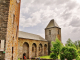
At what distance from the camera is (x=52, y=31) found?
3762 cm

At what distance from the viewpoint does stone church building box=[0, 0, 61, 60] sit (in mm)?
6654

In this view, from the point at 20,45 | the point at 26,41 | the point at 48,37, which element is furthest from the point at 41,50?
the point at 20,45

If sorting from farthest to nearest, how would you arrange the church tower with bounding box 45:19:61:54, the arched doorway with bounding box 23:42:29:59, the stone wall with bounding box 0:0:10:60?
the church tower with bounding box 45:19:61:54, the arched doorway with bounding box 23:42:29:59, the stone wall with bounding box 0:0:10:60

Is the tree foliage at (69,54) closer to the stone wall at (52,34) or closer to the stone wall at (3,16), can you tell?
the stone wall at (52,34)

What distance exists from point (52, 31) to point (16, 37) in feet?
90.3

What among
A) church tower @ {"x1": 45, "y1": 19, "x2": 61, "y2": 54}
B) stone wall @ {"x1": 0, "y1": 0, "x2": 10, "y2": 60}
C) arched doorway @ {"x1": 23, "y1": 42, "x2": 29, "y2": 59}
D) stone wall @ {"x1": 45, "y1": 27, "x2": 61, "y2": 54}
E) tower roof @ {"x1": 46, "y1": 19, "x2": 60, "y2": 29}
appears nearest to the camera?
stone wall @ {"x1": 0, "y1": 0, "x2": 10, "y2": 60}

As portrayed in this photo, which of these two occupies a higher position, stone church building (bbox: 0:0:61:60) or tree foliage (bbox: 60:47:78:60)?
stone church building (bbox: 0:0:61:60)

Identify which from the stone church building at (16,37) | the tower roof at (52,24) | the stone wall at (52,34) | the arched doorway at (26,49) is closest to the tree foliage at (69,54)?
the stone church building at (16,37)

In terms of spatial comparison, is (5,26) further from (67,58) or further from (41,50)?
(41,50)

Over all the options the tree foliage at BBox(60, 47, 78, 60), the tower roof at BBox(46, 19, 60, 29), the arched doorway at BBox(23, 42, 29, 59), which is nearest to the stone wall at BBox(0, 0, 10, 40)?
the tree foliage at BBox(60, 47, 78, 60)

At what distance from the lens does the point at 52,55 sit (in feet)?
85.9

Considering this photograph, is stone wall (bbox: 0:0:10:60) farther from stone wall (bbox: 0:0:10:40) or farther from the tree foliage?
the tree foliage

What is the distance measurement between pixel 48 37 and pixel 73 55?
17928 mm

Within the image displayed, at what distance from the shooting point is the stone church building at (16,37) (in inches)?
262
